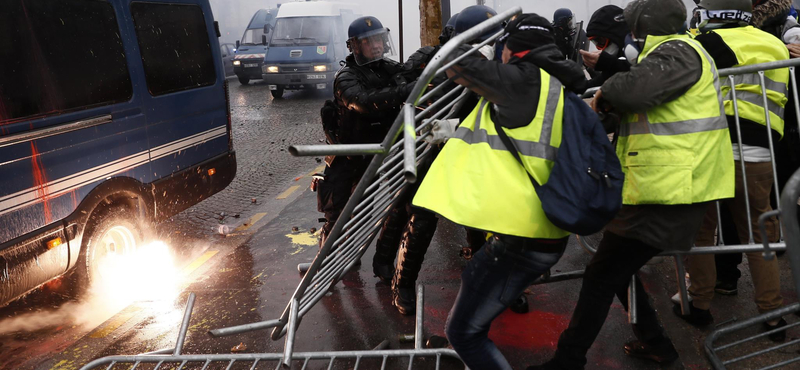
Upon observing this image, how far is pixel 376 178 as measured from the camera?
9.67ft

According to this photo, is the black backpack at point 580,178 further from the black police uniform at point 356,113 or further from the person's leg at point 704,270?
the black police uniform at point 356,113

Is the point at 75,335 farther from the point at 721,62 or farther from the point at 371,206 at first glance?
the point at 721,62

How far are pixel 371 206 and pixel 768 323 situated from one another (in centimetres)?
234

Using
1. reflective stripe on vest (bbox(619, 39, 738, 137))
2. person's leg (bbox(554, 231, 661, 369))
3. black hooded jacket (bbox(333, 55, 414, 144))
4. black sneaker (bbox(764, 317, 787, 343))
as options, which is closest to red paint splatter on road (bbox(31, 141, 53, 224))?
black hooded jacket (bbox(333, 55, 414, 144))

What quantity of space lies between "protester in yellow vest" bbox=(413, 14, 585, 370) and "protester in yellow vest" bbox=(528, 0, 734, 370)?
1.48 feet

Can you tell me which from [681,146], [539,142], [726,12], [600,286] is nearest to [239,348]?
[600,286]

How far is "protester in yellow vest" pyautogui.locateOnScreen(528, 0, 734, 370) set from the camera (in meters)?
2.71

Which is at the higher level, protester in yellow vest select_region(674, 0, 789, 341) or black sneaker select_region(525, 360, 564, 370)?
protester in yellow vest select_region(674, 0, 789, 341)

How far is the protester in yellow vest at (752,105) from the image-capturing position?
338cm

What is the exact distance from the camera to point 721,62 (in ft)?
11.1

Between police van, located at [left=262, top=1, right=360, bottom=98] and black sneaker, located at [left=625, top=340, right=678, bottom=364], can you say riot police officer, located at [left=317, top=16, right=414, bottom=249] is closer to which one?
black sneaker, located at [left=625, top=340, right=678, bottom=364]

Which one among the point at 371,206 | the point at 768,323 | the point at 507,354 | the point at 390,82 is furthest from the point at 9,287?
the point at 768,323

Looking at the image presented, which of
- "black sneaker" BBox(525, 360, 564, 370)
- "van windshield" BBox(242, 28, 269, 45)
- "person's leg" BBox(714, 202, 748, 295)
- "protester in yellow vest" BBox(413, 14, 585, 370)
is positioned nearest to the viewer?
"protester in yellow vest" BBox(413, 14, 585, 370)

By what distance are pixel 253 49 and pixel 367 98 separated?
53.2 feet
